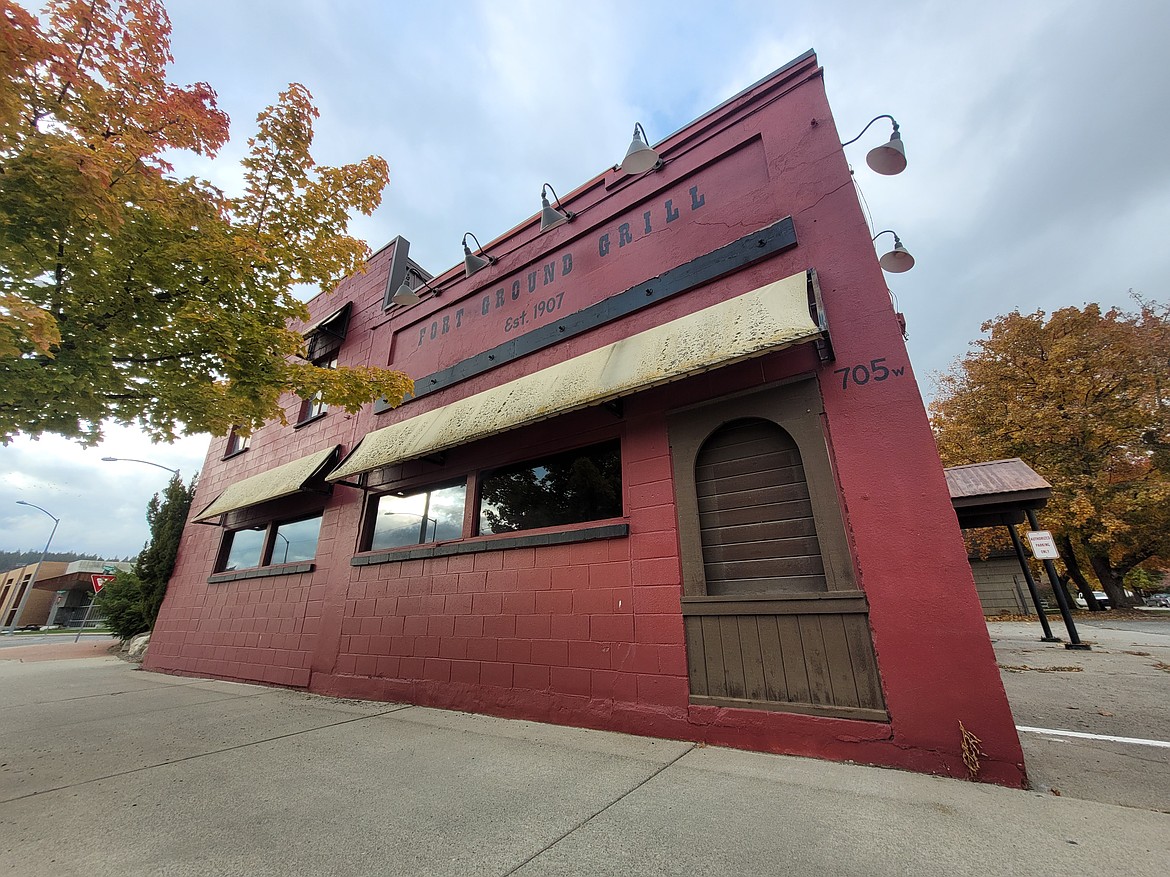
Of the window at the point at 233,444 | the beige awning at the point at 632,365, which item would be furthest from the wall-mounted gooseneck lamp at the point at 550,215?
the window at the point at 233,444

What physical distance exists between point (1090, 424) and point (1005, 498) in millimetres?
14639

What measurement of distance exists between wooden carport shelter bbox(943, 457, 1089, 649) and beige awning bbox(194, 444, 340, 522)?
10.5 metres

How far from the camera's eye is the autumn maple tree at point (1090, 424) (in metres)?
16.7

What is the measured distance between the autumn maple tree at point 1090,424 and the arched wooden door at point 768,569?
1987 cm

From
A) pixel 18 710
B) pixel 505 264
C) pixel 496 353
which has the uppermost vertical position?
pixel 505 264

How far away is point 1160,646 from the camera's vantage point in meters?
8.58

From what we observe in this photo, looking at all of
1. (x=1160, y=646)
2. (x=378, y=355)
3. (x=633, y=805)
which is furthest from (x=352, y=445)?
(x=1160, y=646)

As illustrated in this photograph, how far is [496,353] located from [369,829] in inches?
213

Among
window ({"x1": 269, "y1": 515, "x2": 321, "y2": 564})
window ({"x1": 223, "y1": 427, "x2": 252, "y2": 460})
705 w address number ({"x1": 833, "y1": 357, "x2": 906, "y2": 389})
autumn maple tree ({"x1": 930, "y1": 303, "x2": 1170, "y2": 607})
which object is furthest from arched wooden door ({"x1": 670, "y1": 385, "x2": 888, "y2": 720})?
autumn maple tree ({"x1": 930, "y1": 303, "x2": 1170, "y2": 607})

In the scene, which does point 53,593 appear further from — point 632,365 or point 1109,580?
point 1109,580

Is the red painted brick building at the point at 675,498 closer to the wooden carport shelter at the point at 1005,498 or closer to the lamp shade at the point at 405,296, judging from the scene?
the lamp shade at the point at 405,296

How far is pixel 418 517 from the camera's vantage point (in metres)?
6.64

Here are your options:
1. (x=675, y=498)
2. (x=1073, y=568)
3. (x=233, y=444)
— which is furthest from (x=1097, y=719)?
(x=1073, y=568)

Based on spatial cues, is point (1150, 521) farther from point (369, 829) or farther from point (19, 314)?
point (19, 314)
